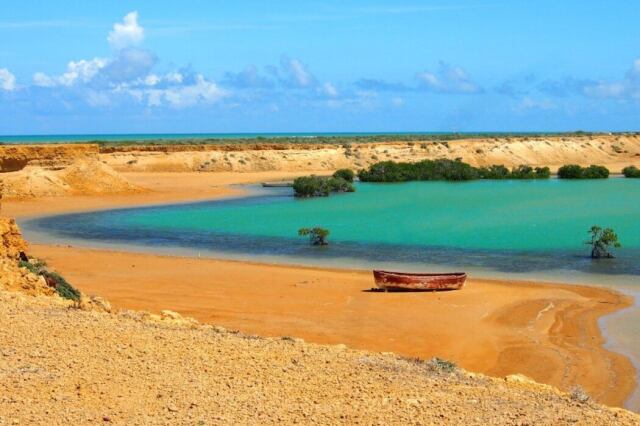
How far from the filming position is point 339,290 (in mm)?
17703

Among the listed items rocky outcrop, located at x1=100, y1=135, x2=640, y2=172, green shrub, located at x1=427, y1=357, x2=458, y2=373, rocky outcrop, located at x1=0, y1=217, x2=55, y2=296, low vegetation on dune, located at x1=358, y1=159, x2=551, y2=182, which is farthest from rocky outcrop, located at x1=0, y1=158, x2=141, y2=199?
green shrub, located at x1=427, y1=357, x2=458, y2=373

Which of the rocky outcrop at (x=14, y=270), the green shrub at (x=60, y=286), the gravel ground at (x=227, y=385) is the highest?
the rocky outcrop at (x=14, y=270)

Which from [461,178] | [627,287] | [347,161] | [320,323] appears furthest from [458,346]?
[347,161]

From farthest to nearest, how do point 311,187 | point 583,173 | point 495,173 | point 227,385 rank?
point 583,173
point 495,173
point 311,187
point 227,385

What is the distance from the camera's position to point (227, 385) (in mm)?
7941

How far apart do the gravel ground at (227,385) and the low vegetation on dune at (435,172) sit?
1892 inches

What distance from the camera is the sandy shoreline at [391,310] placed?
39.6ft

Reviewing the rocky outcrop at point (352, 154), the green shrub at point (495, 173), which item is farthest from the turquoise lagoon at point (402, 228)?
the rocky outcrop at point (352, 154)

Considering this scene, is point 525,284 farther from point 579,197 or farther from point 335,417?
point 579,197

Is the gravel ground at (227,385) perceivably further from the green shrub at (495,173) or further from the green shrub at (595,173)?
the green shrub at (595,173)

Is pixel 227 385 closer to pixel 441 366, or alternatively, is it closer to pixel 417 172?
pixel 441 366

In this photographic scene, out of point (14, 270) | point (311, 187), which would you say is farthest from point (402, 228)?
point (14, 270)

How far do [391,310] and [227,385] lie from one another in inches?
310

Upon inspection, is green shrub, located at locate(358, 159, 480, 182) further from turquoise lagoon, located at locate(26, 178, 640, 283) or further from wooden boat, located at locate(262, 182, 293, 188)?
turquoise lagoon, located at locate(26, 178, 640, 283)
